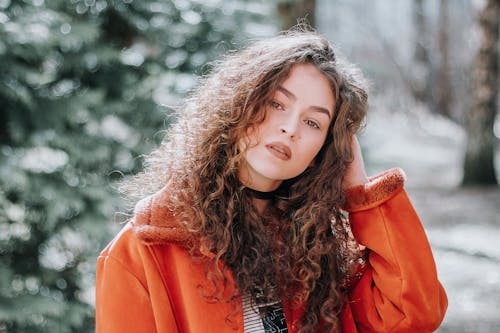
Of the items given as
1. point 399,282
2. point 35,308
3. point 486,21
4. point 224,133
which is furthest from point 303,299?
point 486,21

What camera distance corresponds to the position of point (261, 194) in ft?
6.20

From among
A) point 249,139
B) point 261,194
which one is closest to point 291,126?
point 249,139

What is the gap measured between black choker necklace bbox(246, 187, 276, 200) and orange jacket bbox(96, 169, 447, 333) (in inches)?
9.9

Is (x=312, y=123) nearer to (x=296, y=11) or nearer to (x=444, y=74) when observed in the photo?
(x=296, y=11)

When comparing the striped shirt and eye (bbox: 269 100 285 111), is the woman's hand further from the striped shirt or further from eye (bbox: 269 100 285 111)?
the striped shirt

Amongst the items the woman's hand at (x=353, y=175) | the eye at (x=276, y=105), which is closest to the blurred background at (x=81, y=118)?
the woman's hand at (x=353, y=175)

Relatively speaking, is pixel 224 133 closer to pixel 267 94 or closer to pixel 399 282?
pixel 267 94

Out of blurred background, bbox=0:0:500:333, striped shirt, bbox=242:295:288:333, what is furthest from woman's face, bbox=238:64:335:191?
blurred background, bbox=0:0:500:333

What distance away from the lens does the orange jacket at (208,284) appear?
A: 1657 millimetres

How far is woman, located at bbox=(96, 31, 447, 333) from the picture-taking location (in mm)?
1686

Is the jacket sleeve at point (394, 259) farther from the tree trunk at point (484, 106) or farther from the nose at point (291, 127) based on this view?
the tree trunk at point (484, 106)

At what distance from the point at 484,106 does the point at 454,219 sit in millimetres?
2150

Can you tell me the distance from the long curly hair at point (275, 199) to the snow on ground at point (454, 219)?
0.74m

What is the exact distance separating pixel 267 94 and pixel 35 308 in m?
1.94
